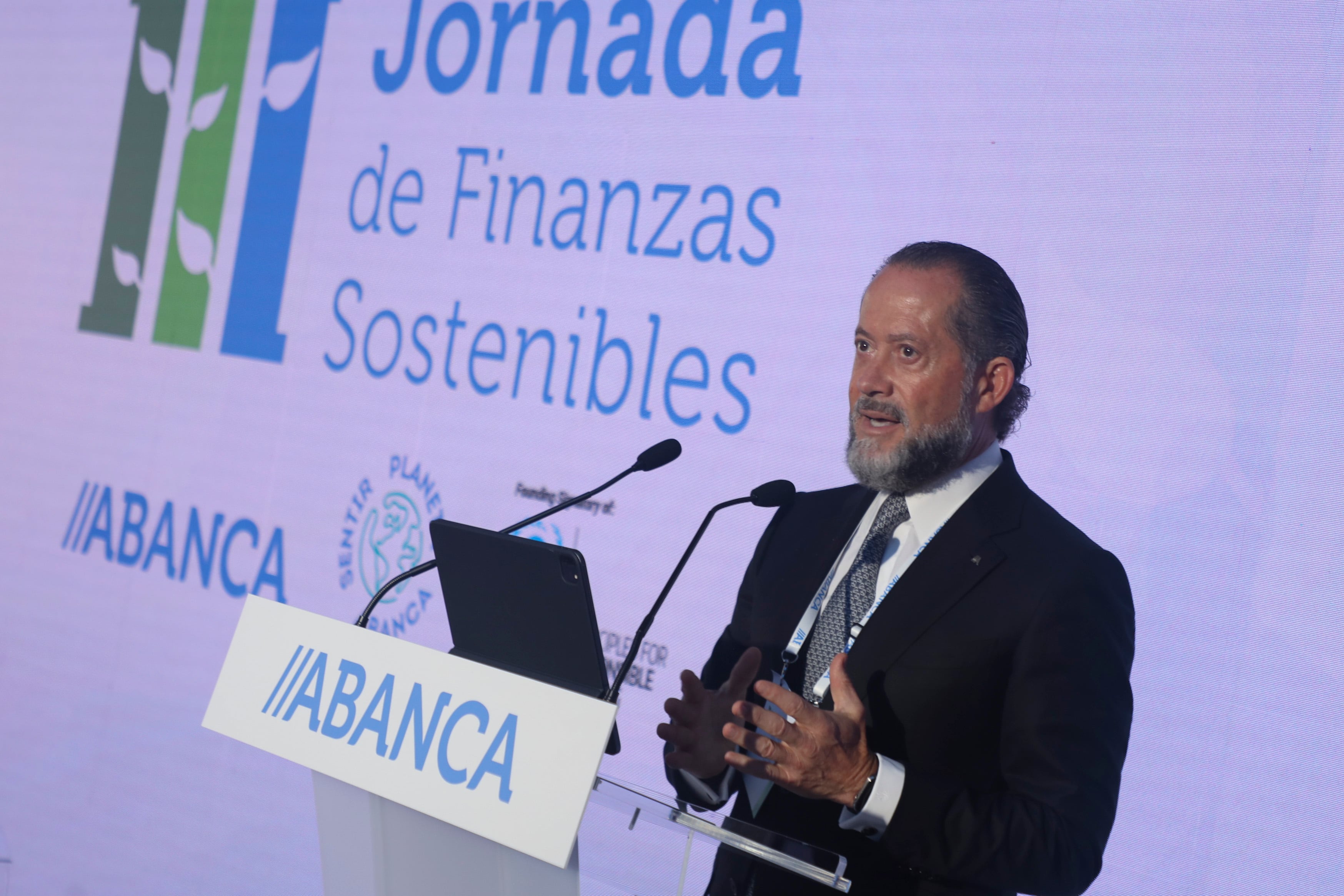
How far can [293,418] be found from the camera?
385 centimetres

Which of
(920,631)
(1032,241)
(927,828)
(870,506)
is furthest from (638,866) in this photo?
(1032,241)

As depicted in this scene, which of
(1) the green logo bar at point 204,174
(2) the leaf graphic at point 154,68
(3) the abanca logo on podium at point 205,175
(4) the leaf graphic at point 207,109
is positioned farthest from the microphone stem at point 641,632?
(2) the leaf graphic at point 154,68

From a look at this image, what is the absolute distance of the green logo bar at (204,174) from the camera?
4.13 m

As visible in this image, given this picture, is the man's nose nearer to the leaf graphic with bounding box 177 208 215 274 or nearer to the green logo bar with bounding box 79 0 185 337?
the leaf graphic with bounding box 177 208 215 274

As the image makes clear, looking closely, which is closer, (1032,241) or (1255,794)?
(1255,794)

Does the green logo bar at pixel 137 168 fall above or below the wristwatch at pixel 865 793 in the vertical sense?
above

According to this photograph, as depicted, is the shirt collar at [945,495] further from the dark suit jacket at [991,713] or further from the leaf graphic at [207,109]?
the leaf graphic at [207,109]

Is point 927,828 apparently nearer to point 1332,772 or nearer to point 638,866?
point 638,866

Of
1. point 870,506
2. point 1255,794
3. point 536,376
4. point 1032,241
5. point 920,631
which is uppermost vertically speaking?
point 1032,241

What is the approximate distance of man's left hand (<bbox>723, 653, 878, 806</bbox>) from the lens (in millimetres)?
1351

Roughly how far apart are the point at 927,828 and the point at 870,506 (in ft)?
2.09

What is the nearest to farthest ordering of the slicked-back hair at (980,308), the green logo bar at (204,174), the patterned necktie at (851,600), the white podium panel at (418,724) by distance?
1. the white podium panel at (418,724)
2. the patterned necktie at (851,600)
3. the slicked-back hair at (980,308)
4. the green logo bar at (204,174)

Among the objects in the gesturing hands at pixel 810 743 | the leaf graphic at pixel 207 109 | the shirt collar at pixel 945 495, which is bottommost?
the gesturing hands at pixel 810 743

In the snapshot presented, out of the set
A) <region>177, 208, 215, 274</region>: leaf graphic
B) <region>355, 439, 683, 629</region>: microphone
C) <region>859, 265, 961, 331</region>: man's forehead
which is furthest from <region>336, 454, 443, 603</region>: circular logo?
<region>859, 265, 961, 331</region>: man's forehead
